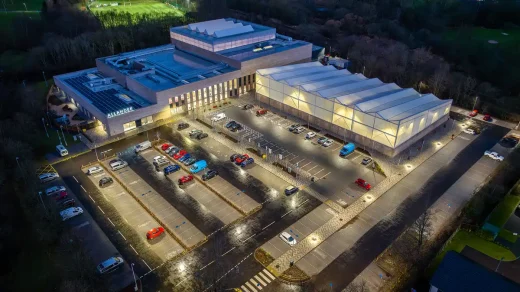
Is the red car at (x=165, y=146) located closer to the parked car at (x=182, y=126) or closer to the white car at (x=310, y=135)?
the parked car at (x=182, y=126)

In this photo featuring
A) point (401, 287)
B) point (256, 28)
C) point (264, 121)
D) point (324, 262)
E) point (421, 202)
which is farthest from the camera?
point (256, 28)

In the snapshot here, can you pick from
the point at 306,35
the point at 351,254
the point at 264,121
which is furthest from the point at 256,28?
the point at 351,254

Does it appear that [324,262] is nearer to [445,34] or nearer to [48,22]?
[445,34]

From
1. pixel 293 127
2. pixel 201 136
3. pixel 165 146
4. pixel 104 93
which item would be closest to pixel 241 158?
pixel 201 136

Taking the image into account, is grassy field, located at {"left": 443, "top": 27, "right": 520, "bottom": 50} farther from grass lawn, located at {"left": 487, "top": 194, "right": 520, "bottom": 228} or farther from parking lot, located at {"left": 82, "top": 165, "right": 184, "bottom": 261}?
parking lot, located at {"left": 82, "top": 165, "right": 184, "bottom": 261}

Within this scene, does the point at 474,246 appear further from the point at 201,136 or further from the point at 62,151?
the point at 62,151

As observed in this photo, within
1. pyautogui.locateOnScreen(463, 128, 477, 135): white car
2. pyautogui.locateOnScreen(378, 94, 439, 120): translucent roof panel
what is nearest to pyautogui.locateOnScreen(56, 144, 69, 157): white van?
pyautogui.locateOnScreen(378, 94, 439, 120): translucent roof panel
